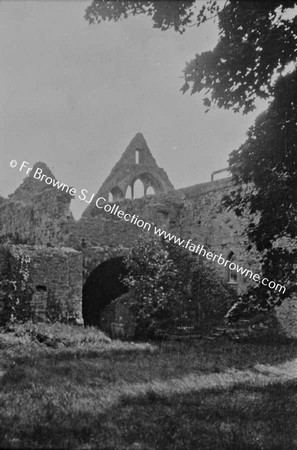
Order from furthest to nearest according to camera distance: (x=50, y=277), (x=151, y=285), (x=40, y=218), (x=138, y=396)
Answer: (x=40, y=218), (x=151, y=285), (x=50, y=277), (x=138, y=396)

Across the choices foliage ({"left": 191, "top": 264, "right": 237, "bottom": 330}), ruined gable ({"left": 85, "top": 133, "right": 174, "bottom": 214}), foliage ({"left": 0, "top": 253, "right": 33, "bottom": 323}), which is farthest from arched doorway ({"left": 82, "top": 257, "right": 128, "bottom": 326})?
ruined gable ({"left": 85, "top": 133, "right": 174, "bottom": 214})

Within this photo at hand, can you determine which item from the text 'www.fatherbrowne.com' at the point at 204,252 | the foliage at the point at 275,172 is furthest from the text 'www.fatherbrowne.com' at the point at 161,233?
the foliage at the point at 275,172

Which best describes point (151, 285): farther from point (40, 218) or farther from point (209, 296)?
point (40, 218)

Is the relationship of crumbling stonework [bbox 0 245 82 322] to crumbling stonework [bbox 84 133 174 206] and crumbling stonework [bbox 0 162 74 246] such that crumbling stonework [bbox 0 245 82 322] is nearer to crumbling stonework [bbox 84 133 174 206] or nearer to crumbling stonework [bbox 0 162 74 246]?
crumbling stonework [bbox 0 162 74 246]

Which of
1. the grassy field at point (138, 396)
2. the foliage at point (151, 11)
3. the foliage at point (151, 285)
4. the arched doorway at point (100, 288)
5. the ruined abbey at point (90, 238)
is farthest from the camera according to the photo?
the arched doorway at point (100, 288)

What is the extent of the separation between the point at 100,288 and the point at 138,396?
11.6 metres

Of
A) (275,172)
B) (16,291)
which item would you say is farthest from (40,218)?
(275,172)

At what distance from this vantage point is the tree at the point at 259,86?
352 inches

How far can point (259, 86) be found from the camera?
31.5 ft

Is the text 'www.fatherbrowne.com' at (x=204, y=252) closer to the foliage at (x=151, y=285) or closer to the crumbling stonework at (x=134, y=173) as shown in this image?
the foliage at (x=151, y=285)

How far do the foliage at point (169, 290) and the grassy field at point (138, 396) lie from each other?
3.89m

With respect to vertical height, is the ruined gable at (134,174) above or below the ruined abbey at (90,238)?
above

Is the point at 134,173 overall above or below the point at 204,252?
above

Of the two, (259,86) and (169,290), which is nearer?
(259,86)
